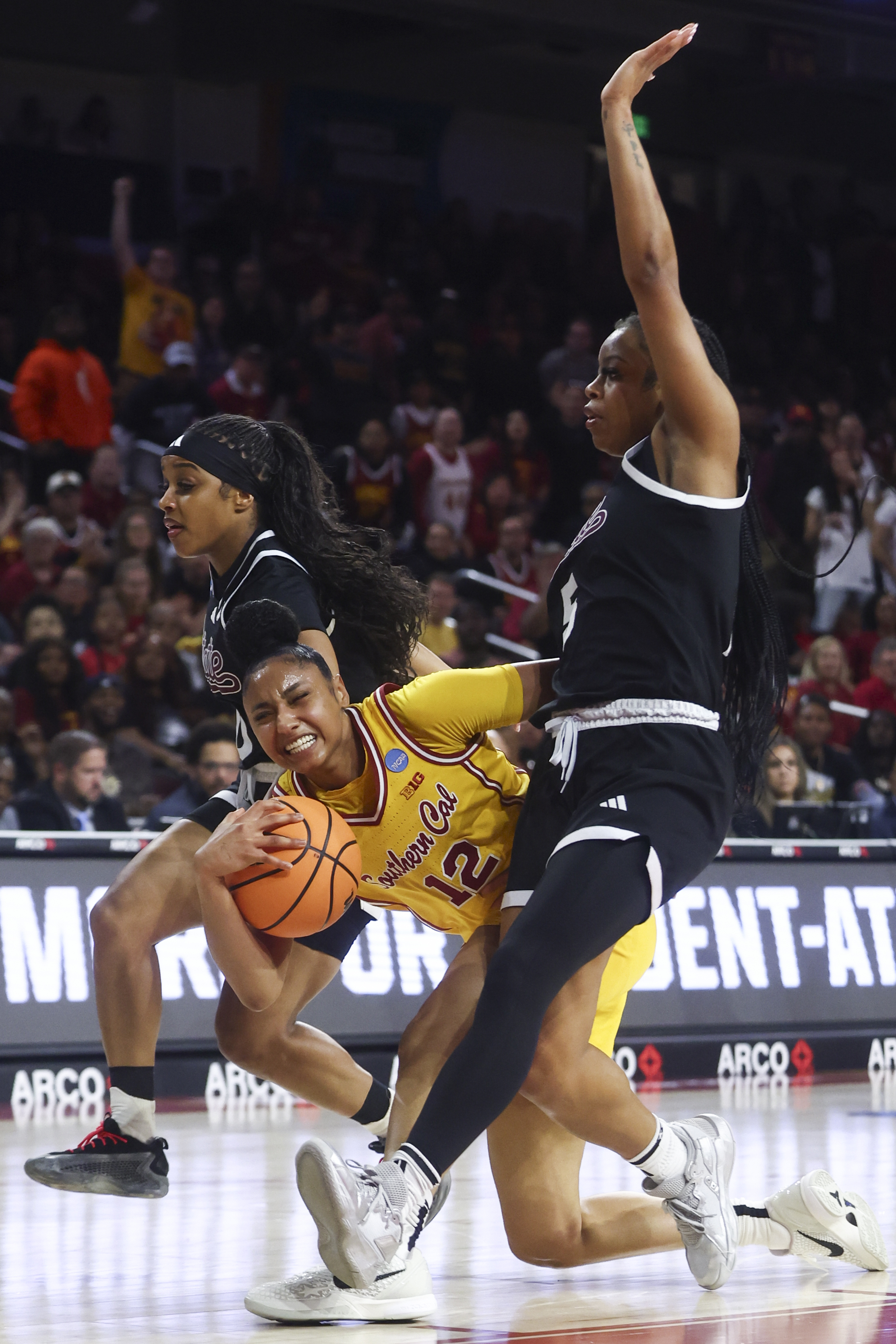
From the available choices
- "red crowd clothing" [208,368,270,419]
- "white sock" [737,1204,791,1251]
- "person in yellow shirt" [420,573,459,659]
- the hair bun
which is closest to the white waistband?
the hair bun

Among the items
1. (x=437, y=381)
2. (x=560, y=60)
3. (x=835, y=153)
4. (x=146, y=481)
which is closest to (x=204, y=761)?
(x=146, y=481)

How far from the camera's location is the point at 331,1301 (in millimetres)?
3775

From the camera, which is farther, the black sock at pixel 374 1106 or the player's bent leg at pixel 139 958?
the black sock at pixel 374 1106

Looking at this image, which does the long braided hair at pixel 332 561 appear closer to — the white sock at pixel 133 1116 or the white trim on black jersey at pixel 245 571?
the white trim on black jersey at pixel 245 571

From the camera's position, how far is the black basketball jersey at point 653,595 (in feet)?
12.6

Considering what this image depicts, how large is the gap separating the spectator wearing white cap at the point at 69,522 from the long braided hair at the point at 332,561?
6948 millimetres

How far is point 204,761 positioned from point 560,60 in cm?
1250

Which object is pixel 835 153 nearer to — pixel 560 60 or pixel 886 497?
pixel 560 60

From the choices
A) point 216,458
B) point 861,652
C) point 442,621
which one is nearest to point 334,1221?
point 216,458

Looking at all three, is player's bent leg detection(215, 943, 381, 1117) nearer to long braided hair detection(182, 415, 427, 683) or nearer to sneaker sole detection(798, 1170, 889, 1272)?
long braided hair detection(182, 415, 427, 683)

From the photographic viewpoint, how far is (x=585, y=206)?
20.3 meters

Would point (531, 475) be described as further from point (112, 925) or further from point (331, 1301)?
point (331, 1301)

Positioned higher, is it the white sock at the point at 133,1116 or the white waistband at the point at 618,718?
the white waistband at the point at 618,718

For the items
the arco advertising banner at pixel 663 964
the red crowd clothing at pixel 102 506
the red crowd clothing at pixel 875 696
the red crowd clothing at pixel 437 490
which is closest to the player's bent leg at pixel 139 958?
the arco advertising banner at pixel 663 964
